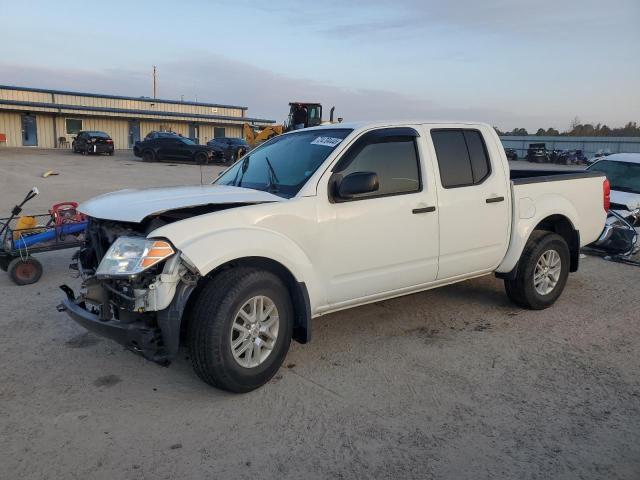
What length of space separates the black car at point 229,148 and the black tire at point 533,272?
26244 mm

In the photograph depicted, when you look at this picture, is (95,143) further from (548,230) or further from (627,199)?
(548,230)

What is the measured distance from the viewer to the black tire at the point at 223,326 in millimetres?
3488

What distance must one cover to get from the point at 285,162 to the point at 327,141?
414 millimetres

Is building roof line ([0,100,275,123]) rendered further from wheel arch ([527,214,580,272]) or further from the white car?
wheel arch ([527,214,580,272])

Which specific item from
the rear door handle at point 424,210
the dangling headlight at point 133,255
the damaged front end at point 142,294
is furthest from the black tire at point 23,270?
the rear door handle at point 424,210

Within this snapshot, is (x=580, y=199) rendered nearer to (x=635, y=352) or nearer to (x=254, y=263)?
(x=635, y=352)

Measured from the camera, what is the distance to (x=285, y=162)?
15.2 feet

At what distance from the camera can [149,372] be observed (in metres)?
4.09

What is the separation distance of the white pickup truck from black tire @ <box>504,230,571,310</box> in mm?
14

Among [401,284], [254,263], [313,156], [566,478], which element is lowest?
[566,478]

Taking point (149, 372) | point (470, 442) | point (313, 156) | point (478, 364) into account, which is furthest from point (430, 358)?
point (149, 372)

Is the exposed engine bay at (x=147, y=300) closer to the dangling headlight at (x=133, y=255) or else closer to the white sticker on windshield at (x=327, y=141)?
the dangling headlight at (x=133, y=255)

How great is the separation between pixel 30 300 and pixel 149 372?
93.1 inches

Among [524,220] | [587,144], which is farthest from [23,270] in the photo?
[587,144]
